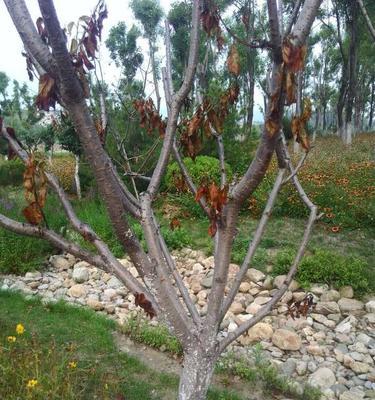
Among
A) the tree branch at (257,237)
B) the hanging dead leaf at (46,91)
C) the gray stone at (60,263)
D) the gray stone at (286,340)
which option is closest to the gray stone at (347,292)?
the gray stone at (286,340)

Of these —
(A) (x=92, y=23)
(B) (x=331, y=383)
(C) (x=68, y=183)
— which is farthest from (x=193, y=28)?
(C) (x=68, y=183)

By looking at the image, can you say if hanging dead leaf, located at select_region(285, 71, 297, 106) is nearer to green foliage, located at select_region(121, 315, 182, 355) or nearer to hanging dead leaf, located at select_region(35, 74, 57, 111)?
hanging dead leaf, located at select_region(35, 74, 57, 111)

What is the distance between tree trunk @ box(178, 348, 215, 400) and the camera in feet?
5.94

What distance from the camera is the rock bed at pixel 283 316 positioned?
4023mm

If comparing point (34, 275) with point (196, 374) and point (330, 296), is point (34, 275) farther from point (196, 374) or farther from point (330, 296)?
point (196, 374)

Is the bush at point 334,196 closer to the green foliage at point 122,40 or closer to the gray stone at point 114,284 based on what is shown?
the gray stone at point 114,284

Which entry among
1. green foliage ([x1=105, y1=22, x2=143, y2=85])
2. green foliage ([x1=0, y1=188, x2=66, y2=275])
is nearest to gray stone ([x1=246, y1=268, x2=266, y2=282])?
green foliage ([x1=0, y1=188, x2=66, y2=275])

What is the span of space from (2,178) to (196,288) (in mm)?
9119

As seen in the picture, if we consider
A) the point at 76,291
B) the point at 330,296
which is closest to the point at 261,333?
the point at 330,296

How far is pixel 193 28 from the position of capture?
5.70 feet

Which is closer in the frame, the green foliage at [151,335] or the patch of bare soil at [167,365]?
the patch of bare soil at [167,365]

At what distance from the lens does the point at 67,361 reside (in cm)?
351

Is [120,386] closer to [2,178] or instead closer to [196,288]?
[196,288]

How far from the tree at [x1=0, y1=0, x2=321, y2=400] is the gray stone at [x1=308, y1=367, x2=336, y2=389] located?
2.28m
